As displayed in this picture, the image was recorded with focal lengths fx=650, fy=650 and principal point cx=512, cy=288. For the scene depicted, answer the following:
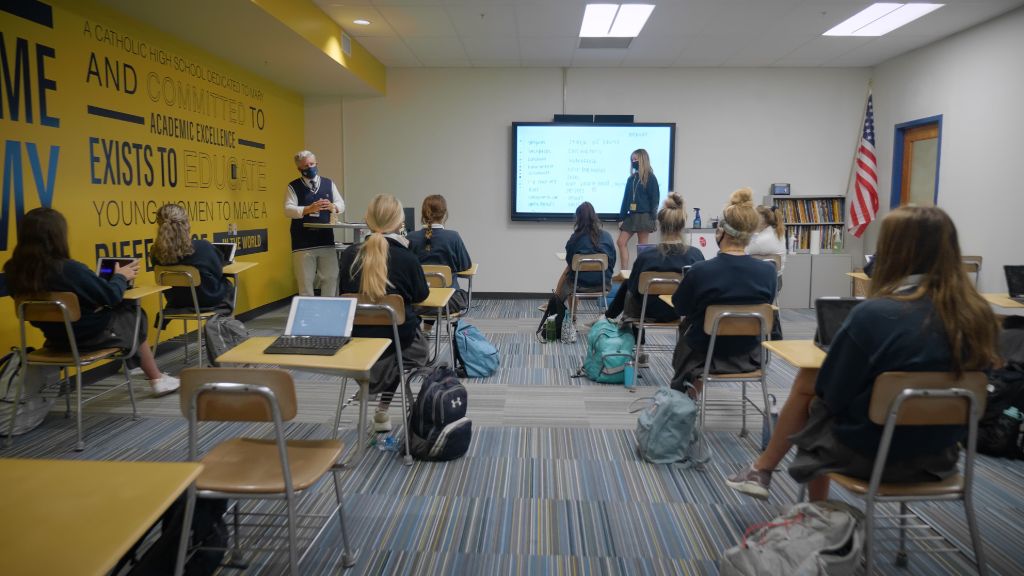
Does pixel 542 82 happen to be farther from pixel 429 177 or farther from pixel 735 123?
pixel 735 123

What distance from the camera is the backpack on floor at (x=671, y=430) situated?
331 centimetres

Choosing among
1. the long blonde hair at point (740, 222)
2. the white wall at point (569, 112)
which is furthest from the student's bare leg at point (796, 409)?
the white wall at point (569, 112)

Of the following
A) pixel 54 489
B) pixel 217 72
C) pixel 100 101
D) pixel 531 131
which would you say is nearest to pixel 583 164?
pixel 531 131

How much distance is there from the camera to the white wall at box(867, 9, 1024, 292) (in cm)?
556

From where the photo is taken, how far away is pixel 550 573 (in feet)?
7.75

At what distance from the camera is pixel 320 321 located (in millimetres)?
2727

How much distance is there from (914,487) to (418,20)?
559 centimetres

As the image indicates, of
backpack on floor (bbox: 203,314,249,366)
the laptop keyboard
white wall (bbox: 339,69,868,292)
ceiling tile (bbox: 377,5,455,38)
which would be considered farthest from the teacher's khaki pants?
the laptop keyboard

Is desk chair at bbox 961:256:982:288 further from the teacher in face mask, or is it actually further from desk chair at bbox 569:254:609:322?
the teacher in face mask

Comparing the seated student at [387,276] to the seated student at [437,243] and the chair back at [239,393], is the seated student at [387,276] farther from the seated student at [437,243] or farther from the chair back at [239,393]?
the seated student at [437,243]

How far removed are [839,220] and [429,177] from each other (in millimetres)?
5267

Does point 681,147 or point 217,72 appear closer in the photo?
point 217,72

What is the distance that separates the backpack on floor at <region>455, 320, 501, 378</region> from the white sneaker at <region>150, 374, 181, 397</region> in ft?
6.38

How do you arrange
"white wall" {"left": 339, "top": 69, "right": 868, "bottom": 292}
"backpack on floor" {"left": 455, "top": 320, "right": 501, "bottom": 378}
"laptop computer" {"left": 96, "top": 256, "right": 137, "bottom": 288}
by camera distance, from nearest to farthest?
"laptop computer" {"left": 96, "top": 256, "right": 137, "bottom": 288} → "backpack on floor" {"left": 455, "top": 320, "right": 501, "bottom": 378} → "white wall" {"left": 339, "top": 69, "right": 868, "bottom": 292}
